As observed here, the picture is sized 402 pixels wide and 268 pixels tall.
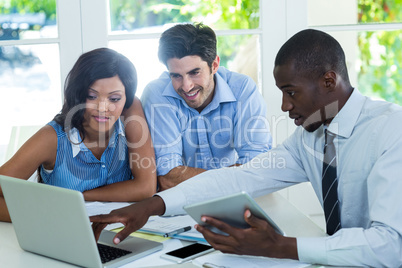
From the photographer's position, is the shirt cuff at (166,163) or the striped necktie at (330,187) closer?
the striped necktie at (330,187)

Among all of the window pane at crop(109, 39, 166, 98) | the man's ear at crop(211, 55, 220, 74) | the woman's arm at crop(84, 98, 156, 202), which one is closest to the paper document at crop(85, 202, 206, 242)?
the woman's arm at crop(84, 98, 156, 202)

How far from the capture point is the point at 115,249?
1324 mm

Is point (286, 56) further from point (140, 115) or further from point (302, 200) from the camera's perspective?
point (302, 200)

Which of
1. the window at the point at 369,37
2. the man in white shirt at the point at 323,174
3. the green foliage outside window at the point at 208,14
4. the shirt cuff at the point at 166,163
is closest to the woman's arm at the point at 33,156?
the shirt cuff at the point at 166,163

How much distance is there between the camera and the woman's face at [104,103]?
78.4 inches

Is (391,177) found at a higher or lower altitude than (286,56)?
lower

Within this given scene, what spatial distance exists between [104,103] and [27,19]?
111 cm

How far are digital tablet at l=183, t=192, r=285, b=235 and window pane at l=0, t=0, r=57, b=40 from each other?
1874 mm

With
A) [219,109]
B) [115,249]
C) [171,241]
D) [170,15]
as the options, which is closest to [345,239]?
[171,241]

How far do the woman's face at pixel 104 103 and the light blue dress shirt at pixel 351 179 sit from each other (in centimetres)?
56

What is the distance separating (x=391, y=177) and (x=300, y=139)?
0.51 meters

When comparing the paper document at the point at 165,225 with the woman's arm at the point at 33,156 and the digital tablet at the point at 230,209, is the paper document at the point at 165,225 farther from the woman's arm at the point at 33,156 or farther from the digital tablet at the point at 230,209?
the woman's arm at the point at 33,156

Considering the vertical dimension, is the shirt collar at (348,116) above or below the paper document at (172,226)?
above

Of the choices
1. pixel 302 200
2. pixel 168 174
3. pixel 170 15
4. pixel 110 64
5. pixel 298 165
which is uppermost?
pixel 170 15
